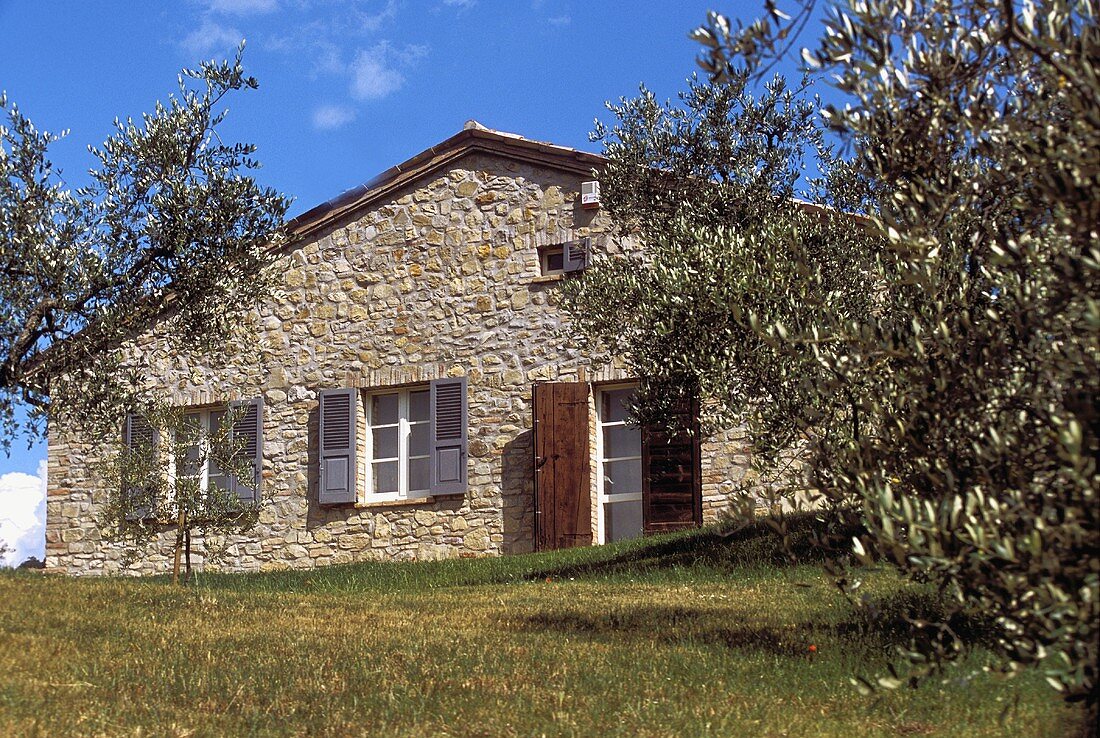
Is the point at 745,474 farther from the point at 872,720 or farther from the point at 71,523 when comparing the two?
the point at 71,523

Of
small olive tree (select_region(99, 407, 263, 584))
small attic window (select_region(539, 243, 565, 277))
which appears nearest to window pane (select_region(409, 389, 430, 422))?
small attic window (select_region(539, 243, 565, 277))

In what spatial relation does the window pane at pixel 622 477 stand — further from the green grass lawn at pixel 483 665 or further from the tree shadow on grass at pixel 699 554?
the green grass lawn at pixel 483 665

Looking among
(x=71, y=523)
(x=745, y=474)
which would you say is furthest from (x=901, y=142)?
(x=71, y=523)

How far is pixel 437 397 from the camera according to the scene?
2053cm

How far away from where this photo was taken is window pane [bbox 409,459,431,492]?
2070 cm

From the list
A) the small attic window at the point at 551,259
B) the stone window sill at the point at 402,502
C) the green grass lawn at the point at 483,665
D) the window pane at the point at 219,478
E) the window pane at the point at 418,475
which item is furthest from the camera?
the window pane at the point at 219,478

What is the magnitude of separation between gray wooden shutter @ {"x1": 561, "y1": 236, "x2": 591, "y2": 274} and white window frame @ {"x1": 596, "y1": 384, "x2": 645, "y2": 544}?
214 cm

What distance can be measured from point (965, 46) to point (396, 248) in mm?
16474

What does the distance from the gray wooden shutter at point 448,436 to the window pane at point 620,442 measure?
2.47 metres

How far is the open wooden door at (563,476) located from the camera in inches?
747

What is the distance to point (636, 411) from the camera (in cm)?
1572

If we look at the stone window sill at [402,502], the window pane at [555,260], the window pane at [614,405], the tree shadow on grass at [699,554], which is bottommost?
the tree shadow on grass at [699,554]

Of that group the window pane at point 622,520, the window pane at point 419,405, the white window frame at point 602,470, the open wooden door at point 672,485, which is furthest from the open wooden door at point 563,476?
the window pane at point 419,405

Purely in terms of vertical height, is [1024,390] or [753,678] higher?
[1024,390]
